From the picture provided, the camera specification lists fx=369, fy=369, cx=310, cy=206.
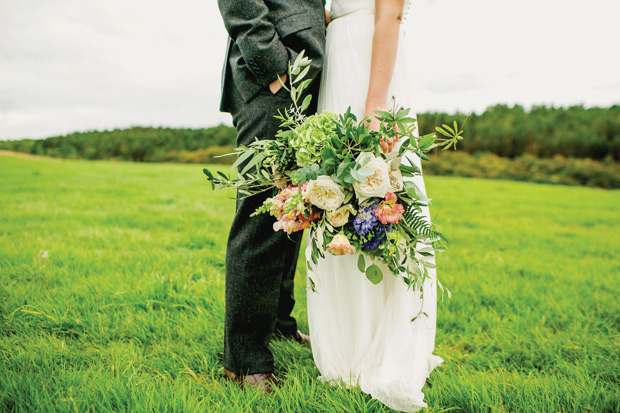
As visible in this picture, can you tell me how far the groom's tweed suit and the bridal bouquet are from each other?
0.20 meters

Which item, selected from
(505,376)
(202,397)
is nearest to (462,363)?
(505,376)

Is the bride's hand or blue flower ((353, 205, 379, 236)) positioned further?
the bride's hand

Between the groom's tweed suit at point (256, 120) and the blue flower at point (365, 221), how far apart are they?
46 centimetres

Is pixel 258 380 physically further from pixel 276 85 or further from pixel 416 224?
pixel 276 85

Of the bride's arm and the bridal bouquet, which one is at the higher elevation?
the bride's arm

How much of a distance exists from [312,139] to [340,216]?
0.29 meters

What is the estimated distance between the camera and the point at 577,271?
11.8ft

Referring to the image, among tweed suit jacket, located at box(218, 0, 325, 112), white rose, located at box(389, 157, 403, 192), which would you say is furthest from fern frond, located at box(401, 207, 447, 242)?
tweed suit jacket, located at box(218, 0, 325, 112)

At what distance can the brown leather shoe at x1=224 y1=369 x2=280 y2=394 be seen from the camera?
162cm

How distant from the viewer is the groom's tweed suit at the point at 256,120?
1.52m

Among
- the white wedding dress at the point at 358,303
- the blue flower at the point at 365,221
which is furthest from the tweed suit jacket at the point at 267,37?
the blue flower at the point at 365,221

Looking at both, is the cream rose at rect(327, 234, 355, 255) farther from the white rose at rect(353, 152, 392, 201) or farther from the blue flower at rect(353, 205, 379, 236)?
the white rose at rect(353, 152, 392, 201)

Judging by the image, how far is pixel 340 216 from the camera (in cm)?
133

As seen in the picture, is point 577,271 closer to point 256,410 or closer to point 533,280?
point 533,280
